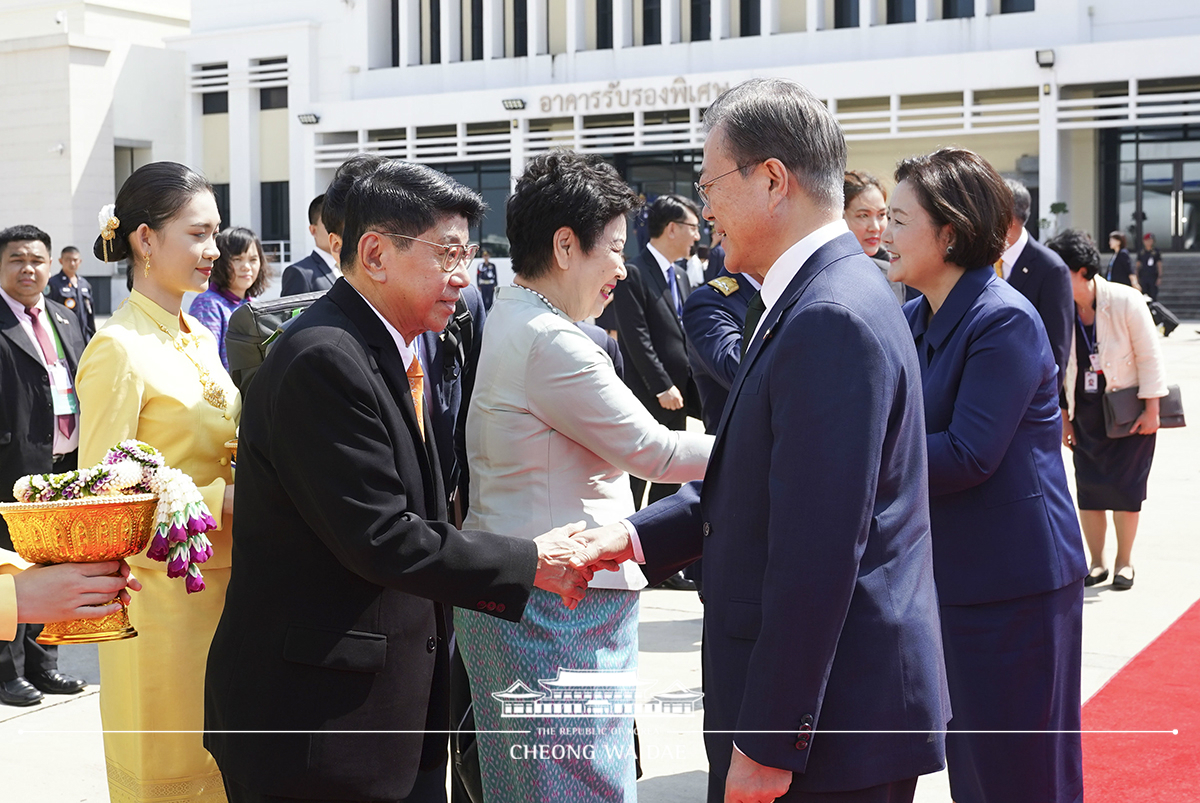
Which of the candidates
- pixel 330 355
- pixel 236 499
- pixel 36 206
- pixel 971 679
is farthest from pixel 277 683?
pixel 36 206

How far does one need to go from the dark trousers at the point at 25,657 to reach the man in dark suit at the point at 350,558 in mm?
2893

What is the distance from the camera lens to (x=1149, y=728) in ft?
13.6

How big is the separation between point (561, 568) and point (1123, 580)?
455 centimetres

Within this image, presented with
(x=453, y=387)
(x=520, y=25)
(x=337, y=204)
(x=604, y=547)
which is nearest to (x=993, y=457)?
(x=604, y=547)

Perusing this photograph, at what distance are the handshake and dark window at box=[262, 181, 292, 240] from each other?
1324 inches

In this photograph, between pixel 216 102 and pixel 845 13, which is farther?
pixel 216 102

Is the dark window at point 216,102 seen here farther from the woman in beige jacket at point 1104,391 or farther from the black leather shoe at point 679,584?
the woman in beige jacket at point 1104,391

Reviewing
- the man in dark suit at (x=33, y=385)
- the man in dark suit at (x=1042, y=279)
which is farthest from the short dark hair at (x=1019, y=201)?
the man in dark suit at (x=33, y=385)

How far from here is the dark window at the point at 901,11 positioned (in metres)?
26.4

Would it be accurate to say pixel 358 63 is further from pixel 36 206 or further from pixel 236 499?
pixel 236 499

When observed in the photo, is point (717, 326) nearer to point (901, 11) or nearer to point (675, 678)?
point (675, 678)

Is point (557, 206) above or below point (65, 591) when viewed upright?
above

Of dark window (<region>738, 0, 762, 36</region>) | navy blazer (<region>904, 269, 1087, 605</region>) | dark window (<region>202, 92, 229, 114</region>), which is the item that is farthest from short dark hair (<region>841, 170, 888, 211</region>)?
dark window (<region>202, 92, 229, 114</region>)

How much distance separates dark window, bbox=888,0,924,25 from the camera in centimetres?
2642
